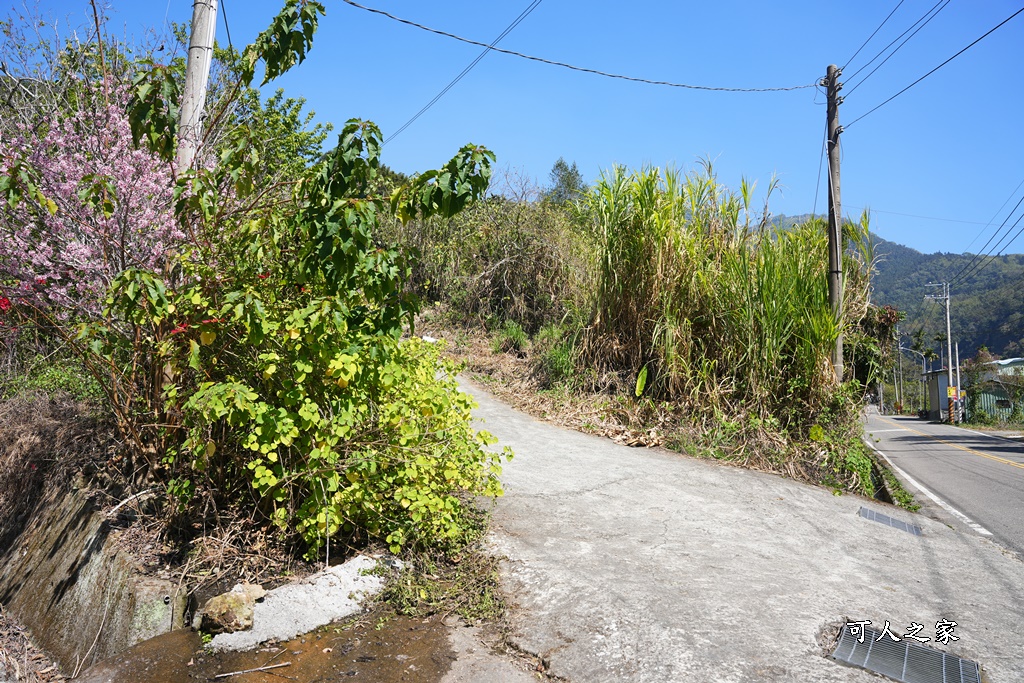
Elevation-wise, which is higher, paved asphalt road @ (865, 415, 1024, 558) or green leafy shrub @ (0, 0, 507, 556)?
green leafy shrub @ (0, 0, 507, 556)

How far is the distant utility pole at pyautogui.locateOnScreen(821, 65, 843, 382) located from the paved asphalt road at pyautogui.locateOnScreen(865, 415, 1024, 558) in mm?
1404

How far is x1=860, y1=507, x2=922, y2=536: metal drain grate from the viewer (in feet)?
19.5

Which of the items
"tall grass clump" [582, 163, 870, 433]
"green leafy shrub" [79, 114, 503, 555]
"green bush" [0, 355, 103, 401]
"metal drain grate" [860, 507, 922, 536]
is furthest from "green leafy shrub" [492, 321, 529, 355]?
"green leafy shrub" [79, 114, 503, 555]

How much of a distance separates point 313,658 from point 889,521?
4980 mm

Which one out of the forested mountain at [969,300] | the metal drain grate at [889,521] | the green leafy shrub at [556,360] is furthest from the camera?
the forested mountain at [969,300]

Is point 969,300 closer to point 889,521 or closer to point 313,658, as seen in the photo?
point 889,521

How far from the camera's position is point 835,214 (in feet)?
31.7

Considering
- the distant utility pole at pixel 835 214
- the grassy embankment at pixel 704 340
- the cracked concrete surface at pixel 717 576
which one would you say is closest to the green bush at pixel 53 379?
the cracked concrete surface at pixel 717 576

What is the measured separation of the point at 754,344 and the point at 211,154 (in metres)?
5.96

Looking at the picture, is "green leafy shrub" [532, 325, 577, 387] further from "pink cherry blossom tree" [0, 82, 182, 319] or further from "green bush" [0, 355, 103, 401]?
"green bush" [0, 355, 103, 401]

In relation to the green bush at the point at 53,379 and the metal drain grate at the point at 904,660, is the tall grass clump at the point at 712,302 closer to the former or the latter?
the metal drain grate at the point at 904,660

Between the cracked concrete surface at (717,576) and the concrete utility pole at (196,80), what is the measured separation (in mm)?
3470

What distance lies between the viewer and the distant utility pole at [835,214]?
8.79 m

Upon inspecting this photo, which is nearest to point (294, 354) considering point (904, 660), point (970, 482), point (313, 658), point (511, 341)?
point (313, 658)
